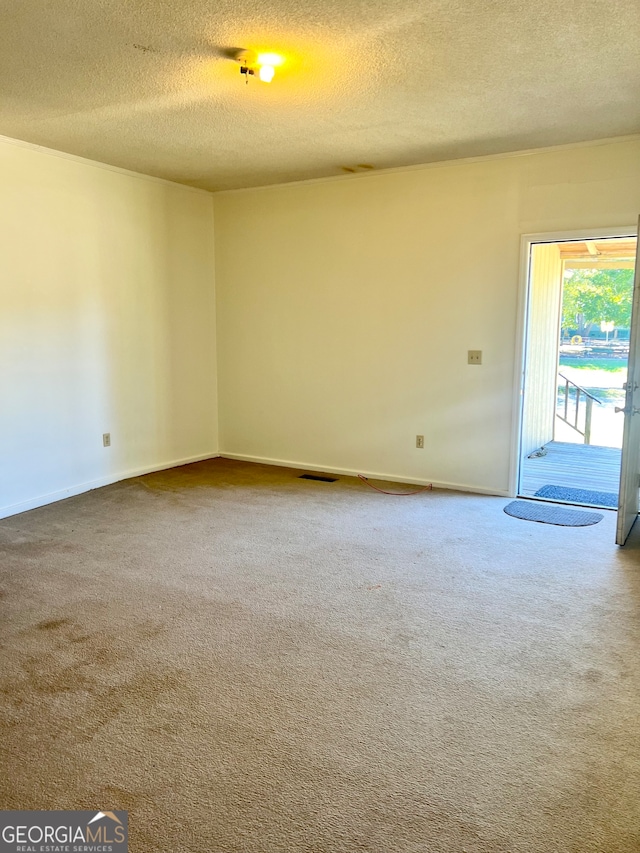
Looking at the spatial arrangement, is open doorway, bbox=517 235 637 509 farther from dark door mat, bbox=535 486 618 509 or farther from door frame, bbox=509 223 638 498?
door frame, bbox=509 223 638 498

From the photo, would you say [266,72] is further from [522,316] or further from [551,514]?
[551,514]

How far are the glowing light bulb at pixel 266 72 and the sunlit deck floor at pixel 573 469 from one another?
3.46 m

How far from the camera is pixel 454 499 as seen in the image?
4832 millimetres

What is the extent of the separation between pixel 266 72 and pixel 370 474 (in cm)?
339

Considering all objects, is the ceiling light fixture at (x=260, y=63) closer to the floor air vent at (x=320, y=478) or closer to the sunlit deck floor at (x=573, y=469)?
the floor air vent at (x=320, y=478)

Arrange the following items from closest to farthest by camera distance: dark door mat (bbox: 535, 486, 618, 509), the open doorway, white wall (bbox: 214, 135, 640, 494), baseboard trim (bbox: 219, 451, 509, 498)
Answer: white wall (bbox: 214, 135, 640, 494)
dark door mat (bbox: 535, 486, 618, 509)
baseboard trim (bbox: 219, 451, 509, 498)
the open doorway

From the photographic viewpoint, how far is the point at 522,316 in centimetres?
467

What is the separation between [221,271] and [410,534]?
11.2ft

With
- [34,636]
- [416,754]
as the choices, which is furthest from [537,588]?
[34,636]

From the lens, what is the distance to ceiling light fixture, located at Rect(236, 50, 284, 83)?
9.40 feet

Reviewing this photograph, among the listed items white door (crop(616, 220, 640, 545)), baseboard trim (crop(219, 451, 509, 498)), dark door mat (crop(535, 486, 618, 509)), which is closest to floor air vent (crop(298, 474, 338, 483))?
baseboard trim (crop(219, 451, 509, 498))

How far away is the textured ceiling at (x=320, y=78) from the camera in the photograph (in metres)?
2.50

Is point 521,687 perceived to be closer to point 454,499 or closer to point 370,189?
point 454,499

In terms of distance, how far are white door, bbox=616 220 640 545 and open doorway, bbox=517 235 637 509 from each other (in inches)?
67.1
